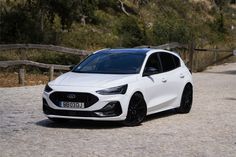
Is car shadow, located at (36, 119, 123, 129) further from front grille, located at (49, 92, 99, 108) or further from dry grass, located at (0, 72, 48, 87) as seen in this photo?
dry grass, located at (0, 72, 48, 87)

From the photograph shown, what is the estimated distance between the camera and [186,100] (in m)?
15.1

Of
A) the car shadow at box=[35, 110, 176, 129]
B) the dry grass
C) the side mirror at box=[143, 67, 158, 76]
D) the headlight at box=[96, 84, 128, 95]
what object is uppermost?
the side mirror at box=[143, 67, 158, 76]

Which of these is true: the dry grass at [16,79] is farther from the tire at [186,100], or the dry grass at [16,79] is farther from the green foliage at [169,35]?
the green foliage at [169,35]

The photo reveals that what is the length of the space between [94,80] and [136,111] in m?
1.03

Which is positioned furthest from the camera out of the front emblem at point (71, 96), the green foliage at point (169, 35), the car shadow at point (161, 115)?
the green foliage at point (169, 35)

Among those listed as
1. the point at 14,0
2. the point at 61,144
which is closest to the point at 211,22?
the point at 14,0

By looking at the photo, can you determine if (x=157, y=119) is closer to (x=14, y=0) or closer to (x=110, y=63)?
(x=110, y=63)

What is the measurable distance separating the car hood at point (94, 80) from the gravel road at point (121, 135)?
2.74 ft

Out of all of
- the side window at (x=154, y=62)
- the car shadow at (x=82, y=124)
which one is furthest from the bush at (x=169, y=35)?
the car shadow at (x=82, y=124)

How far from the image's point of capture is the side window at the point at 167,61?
14465mm

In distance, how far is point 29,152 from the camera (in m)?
9.59

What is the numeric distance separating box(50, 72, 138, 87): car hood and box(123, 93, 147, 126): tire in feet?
1.23

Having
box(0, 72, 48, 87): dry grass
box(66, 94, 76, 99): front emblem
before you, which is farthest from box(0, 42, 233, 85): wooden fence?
box(66, 94, 76, 99): front emblem

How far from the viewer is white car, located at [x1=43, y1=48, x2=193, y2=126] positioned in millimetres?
12139
